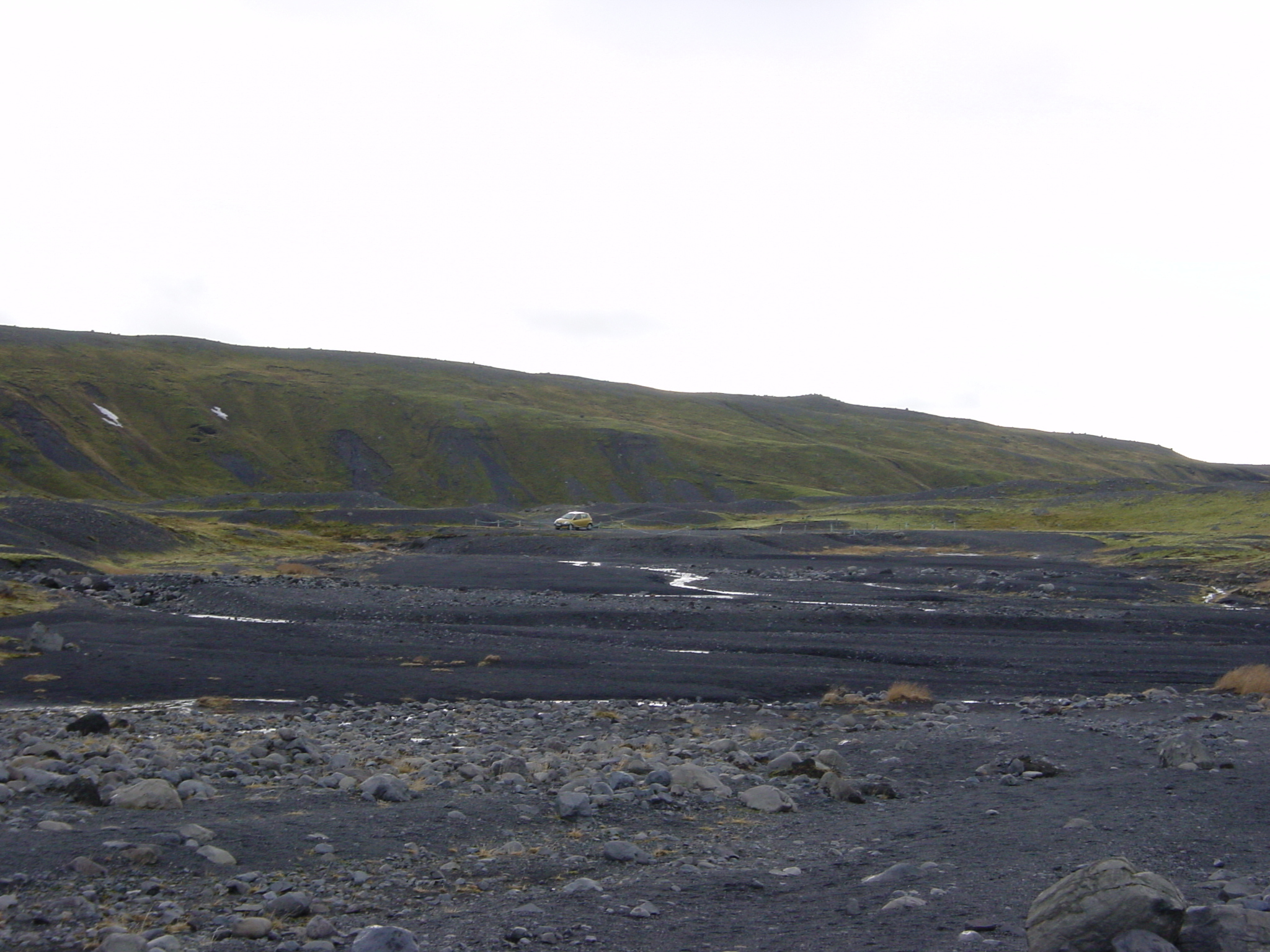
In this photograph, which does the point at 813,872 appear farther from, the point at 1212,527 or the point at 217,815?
the point at 1212,527

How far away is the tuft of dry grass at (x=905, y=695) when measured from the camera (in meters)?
21.2

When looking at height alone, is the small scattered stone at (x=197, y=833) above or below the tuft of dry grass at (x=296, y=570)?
above

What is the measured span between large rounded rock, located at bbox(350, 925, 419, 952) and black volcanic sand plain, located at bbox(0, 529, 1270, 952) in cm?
24

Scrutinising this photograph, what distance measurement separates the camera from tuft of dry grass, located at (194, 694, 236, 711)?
62.1ft

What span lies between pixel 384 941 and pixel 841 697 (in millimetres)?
15849

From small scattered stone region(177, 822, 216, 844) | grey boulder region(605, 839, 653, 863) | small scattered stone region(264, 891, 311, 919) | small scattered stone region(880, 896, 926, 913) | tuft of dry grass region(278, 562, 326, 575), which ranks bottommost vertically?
tuft of dry grass region(278, 562, 326, 575)

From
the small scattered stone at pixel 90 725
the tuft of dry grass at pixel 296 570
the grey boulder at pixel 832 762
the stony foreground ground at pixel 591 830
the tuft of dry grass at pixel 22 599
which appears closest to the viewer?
the stony foreground ground at pixel 591 830

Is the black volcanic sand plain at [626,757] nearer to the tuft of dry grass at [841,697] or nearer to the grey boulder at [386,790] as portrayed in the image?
the grey boulder at [386,790]

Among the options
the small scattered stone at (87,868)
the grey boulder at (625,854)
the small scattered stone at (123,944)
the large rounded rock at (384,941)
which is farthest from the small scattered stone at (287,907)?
the grey boulder at (625,854)

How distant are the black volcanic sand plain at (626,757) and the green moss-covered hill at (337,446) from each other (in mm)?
89921

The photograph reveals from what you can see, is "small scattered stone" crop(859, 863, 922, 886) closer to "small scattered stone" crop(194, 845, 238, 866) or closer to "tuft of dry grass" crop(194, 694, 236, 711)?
"small scattered stone" crop(194, 845, 238, 866)

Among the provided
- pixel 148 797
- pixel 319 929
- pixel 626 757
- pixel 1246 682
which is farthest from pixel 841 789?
pixel 1246 682

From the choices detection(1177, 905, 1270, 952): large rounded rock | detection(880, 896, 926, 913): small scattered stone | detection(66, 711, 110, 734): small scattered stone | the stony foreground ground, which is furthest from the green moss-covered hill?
detection(1177, 905, 1270, 952): large rounded rock

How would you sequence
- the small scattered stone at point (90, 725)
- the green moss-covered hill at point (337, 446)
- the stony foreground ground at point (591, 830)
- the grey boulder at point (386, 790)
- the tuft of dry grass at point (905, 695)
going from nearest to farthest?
the stony foreground ground at point (591, 830), the grey boulder at point (386, 790), the small scattered stone at point (90, 725), the tuft of dry grass at point (905, 695), the green moss-covered hill at point (337, 446)
